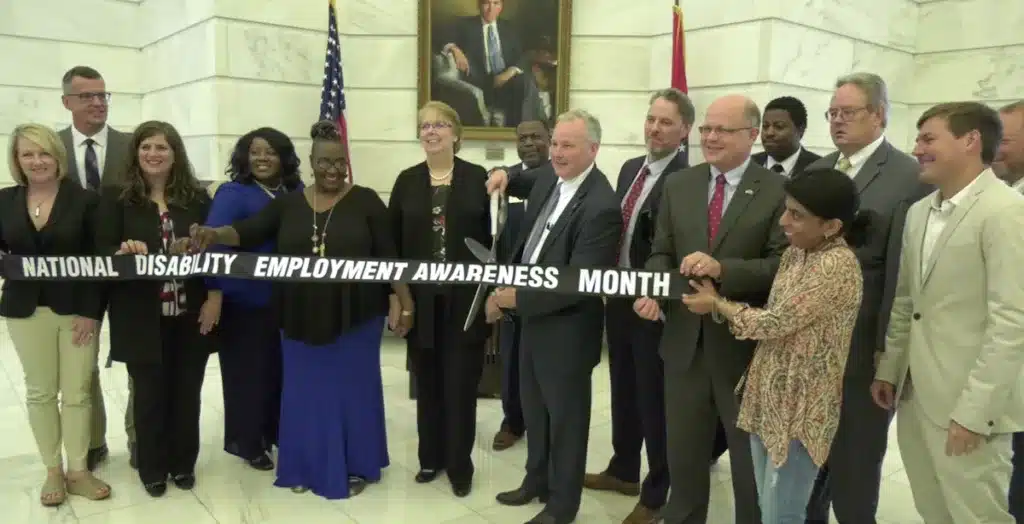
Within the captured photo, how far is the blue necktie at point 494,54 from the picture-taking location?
20.9 ft

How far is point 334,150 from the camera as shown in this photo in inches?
128

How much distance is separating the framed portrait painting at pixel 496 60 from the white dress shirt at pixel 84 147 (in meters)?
3.06

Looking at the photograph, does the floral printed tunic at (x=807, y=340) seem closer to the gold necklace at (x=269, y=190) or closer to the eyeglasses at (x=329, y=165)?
the eyeglasses at (x=329, y=165)

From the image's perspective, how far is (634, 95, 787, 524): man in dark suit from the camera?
2465 mm

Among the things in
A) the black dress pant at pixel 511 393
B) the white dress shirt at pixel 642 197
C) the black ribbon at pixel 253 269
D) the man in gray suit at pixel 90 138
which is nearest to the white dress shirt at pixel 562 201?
the black ribbon at pixel 253 269

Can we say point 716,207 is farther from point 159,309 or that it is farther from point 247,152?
point 159,309

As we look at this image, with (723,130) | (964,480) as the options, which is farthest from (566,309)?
(964,480)

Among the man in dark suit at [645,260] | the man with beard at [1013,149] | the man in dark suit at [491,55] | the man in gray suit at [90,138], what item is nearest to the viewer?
the man with beard at [1013,149]

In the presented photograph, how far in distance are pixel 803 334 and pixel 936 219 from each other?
65 cm

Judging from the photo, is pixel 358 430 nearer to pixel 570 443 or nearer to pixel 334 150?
pixel 570 443

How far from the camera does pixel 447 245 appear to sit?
338 centimetres

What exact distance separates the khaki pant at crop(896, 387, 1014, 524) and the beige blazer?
0.07m

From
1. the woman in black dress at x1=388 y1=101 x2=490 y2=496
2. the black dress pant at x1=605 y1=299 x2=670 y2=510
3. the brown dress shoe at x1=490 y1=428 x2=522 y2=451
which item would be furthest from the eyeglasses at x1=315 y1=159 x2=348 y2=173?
the brown dress shoe at x1=490 y1=428 x2=522 y2=451

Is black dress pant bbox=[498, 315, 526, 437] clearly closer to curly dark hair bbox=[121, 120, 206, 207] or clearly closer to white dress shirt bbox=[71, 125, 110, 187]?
curly dark hair bbox=[121, 120, 206, 207]
